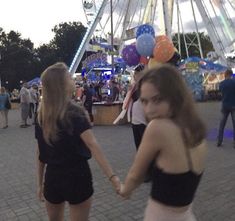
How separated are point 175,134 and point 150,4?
107 ft

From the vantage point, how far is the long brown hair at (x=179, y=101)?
78.7 inches

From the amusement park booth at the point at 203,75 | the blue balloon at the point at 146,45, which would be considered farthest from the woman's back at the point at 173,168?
the amusement park booth at the point at 203,75

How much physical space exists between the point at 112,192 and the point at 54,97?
3.31 metres

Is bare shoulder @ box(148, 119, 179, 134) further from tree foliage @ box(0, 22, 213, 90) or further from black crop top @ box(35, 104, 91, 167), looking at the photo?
tree foliage @ box(0, 22, 213, 90)

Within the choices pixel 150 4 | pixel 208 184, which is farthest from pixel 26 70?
pixel 208 184

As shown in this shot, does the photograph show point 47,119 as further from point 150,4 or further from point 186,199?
point 150,4

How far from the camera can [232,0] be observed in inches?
1276

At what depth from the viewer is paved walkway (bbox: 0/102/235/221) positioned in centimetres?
489

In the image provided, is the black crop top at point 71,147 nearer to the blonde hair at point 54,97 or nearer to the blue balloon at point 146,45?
the blonde hair at point 54,97

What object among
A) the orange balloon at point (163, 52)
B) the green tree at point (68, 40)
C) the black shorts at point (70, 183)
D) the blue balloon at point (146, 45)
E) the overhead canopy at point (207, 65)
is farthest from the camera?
the green tree at point (68, 40)

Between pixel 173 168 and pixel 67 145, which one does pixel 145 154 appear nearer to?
pixel 173 168

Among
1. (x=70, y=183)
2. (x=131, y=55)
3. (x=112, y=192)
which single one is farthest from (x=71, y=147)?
(x=131, y=55)

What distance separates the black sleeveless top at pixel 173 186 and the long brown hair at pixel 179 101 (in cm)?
10

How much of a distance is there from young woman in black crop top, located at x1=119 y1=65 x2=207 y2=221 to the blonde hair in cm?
90
